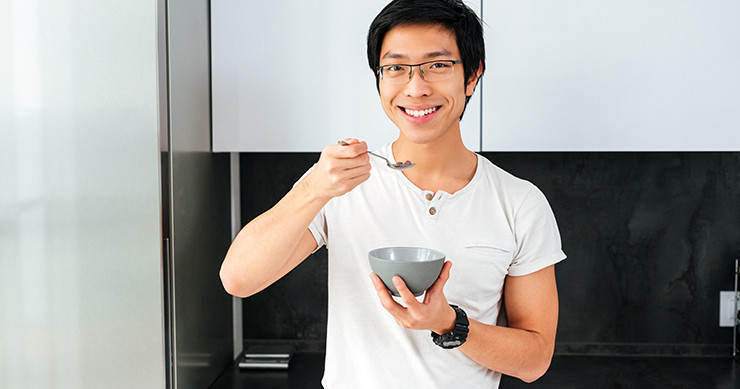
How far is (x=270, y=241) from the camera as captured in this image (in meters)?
0.91

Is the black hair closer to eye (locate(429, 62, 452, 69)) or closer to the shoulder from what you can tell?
eye (locate(429, 62, 452, 69))

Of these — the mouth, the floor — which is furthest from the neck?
the floor

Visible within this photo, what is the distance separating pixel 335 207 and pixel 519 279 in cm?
39

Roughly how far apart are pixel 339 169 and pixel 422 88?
25cm

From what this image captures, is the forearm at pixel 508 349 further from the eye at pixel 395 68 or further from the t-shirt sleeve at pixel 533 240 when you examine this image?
the eye at pixel 395 68

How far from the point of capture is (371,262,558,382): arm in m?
0.84

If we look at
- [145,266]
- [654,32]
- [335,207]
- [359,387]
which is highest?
[654,32]

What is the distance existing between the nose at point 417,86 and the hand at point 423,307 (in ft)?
1.05

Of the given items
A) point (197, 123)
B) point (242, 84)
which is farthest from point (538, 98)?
point (197, 123)

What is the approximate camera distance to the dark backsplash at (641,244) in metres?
1.76

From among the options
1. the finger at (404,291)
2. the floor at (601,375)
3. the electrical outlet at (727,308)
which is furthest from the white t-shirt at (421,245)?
the electrical outlet at (727,308)

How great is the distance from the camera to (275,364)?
1.70 m

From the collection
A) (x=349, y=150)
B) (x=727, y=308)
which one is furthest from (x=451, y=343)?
(x=727, y=308)

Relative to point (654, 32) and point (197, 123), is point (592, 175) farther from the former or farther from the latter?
point (197, 123)
